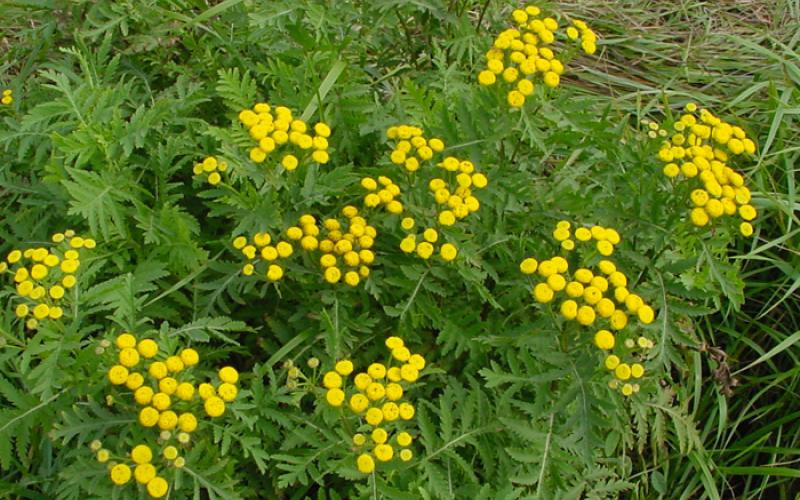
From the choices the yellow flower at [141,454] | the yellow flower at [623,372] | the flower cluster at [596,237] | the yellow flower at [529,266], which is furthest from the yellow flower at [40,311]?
the yellow flower at [623,372]

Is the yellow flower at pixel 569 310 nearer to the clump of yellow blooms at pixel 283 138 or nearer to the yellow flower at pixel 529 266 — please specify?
the yellow flower at pixel 529 266

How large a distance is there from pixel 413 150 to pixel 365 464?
96cm

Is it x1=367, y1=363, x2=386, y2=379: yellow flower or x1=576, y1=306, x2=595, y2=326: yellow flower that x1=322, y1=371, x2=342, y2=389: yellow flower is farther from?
x1=576, y1=306, x2=595, y2=326: yellow flower

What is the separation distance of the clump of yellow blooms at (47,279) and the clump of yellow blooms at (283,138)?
0.54 meters

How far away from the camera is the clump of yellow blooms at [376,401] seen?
6.88ft

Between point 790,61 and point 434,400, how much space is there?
2.82 m

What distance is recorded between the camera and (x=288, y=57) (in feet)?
10.5

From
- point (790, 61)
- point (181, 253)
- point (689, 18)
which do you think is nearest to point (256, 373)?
point (181, 253)

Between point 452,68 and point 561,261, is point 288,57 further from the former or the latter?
point 561,261

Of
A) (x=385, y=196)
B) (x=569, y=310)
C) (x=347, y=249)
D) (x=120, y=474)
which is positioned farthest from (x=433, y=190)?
(x=120, y=474)

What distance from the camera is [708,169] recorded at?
2389mm

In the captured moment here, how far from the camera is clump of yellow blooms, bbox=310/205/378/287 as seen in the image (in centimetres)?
243

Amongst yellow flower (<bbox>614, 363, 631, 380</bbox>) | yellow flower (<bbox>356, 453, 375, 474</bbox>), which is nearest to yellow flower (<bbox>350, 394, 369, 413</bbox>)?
yellow flower (<bbox>356, 453, 375, 474</bbox>)

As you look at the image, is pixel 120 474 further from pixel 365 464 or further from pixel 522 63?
pixel 522 63
